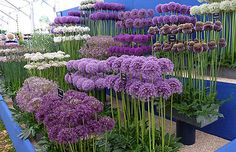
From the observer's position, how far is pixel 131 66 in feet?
5.72

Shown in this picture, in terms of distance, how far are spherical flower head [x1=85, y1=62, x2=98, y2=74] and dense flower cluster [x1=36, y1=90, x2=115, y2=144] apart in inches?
24.6

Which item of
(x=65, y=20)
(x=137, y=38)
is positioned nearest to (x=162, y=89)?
(x=137, y=38)

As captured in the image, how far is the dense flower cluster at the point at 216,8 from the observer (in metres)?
2.77

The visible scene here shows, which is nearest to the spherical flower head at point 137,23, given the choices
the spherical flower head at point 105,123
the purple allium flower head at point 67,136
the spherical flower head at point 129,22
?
the spherical flower head at point 129,22

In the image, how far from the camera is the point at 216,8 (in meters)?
2.87

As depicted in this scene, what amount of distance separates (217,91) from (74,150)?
1581mm

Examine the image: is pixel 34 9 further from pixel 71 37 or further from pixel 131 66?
pixel 131 66

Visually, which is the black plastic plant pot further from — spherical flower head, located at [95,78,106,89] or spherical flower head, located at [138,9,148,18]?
spherical flower head, located at [138,9,148,18]

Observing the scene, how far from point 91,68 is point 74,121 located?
89cm

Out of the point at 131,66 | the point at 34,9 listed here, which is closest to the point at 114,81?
the point at 131,66

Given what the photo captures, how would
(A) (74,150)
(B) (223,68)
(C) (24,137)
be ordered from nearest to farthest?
1. (A) (74,150)
2. (C) (24,137)
3. (B) (223,68)

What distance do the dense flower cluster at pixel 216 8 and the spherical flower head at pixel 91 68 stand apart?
1374mm

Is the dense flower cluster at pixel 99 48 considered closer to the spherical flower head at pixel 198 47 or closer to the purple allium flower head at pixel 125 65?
the spherical flower head at pixel 198 47

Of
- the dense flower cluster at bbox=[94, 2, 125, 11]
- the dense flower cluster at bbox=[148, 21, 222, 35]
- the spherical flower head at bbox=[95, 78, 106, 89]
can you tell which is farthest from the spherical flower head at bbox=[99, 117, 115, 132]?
the dense flower cluster at bbox=[94, 2, 125, 11]
